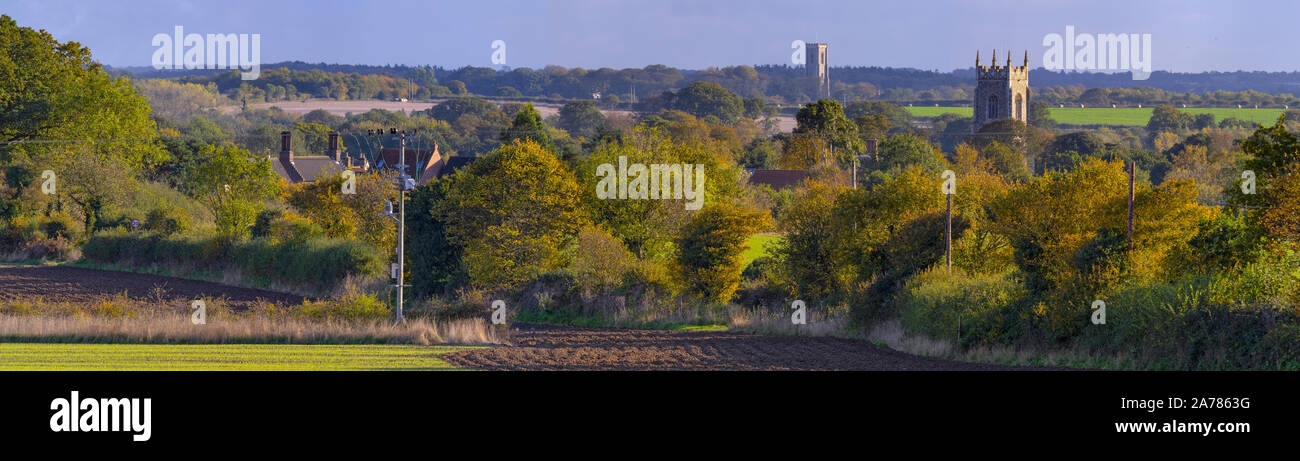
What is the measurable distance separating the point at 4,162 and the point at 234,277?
2902 centimetres

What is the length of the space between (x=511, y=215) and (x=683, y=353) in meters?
17.3

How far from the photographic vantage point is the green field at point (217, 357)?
1004 inches

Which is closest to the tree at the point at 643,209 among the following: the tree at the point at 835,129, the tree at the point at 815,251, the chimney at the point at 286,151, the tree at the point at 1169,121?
the tree at the point at 815,251

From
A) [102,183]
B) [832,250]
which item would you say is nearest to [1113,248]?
[832,250]

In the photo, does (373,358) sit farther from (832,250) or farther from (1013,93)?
(1013,93)

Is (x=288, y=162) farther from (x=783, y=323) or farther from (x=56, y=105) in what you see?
(x=783, y=323)

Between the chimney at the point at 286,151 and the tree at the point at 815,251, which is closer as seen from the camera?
the tree at the point at 815,251

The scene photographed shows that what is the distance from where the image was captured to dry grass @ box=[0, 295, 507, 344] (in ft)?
106

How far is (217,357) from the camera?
90.5 feet

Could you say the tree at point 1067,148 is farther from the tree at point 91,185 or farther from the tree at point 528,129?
the tree at point 91,185

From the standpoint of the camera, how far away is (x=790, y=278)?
42750 mm

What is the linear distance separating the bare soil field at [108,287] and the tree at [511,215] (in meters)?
7.81

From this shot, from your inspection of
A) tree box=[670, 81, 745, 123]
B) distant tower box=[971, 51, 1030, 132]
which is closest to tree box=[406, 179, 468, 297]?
distant tower box=[971, 51, 1030, 132]

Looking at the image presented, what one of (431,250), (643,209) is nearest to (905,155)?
(643,209)
